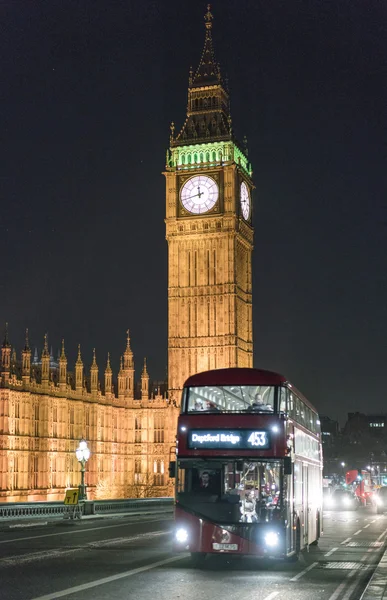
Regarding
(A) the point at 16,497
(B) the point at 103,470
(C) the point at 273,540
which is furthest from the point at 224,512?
(B) the point at 103,470

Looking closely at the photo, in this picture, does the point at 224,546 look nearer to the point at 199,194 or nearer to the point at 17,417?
the point at 17,417

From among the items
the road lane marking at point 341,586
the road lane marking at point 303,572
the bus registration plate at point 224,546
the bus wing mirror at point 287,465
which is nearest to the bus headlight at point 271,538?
the bus registration plate at point 224,546

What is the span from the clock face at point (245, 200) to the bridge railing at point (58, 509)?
105 ft

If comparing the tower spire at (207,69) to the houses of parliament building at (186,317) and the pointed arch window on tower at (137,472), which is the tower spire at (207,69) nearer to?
the houses of parliament building at (186,317)

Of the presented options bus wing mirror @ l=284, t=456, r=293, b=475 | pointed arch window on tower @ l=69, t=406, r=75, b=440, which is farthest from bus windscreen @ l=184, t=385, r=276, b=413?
pointed arch window on tower @ l=69, t=406, r=75, b=440

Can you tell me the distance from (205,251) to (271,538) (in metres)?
57.9

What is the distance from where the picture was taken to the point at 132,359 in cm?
7850

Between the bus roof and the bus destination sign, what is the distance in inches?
47.5

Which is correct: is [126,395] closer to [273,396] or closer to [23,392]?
[23,392]

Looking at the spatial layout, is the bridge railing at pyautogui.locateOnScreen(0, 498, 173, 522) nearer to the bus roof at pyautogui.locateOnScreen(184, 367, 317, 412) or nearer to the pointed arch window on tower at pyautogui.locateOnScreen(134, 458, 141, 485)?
the bus roof at pyautogui.locateOnScreen(184, 367, 317, 412)

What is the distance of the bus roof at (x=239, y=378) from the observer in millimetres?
19859

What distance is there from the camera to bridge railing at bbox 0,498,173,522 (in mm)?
38781

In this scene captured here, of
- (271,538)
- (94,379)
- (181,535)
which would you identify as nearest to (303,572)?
(271,538)

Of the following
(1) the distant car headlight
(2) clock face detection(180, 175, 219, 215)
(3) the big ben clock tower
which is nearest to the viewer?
(1) the distant car headlight
